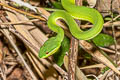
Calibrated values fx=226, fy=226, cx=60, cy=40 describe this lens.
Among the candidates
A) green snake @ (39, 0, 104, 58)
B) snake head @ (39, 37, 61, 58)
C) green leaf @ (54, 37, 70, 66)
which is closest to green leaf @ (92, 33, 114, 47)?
green snake @ (39, 0, 104, 58)

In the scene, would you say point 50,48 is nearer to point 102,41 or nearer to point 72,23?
point 72,23

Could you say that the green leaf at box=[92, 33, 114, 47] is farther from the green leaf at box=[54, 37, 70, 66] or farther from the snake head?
the snake head

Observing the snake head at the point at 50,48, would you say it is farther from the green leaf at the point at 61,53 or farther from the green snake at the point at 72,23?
the green leaf at the point at 61,53

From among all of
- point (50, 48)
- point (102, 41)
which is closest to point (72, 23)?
point (50, 48)

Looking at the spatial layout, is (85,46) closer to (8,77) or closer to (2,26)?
(2,26)

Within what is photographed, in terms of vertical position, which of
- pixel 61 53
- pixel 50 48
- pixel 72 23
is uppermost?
pixel 72 23

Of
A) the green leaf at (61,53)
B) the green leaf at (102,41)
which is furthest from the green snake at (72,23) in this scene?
the green leaf at (102,41)

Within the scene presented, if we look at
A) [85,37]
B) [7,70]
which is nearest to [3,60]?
[7,70]

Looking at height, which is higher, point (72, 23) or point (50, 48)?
point (72, 23)
